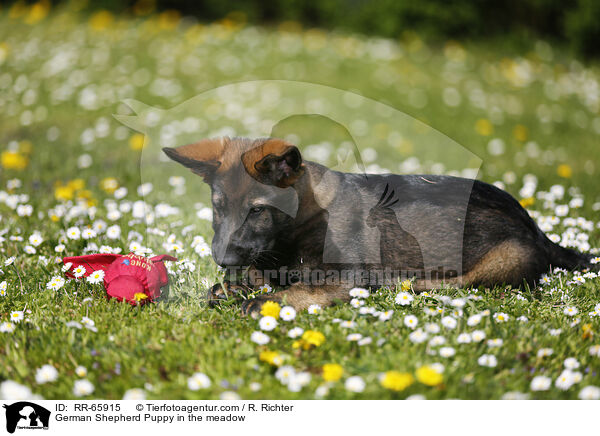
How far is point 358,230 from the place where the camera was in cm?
394

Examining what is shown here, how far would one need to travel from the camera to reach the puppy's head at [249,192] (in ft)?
11.5

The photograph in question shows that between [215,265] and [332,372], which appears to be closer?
[332,372]

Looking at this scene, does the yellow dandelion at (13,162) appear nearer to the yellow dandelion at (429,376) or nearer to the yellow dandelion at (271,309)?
the yellow dandelion at (271,309)

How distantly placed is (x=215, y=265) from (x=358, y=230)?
122 centimetres

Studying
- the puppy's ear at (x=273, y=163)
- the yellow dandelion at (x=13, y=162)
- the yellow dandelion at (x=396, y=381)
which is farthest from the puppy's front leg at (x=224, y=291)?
the yellow dandelion at (x=13, y=162)

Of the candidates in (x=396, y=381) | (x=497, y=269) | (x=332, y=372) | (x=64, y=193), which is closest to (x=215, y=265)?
(x=332, y=372)

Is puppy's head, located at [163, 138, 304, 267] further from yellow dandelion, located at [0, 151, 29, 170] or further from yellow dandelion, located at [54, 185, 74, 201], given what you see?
yellow dandelion, located at [0, 151, 29, 170]

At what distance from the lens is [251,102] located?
9.82m

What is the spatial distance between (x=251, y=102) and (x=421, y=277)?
21.4 feet

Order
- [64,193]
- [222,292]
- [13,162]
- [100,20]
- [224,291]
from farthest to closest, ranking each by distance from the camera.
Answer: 1. [100,20]
2. [13,162]
3. [64,193]
4. [222,292]
5. [224,291]
